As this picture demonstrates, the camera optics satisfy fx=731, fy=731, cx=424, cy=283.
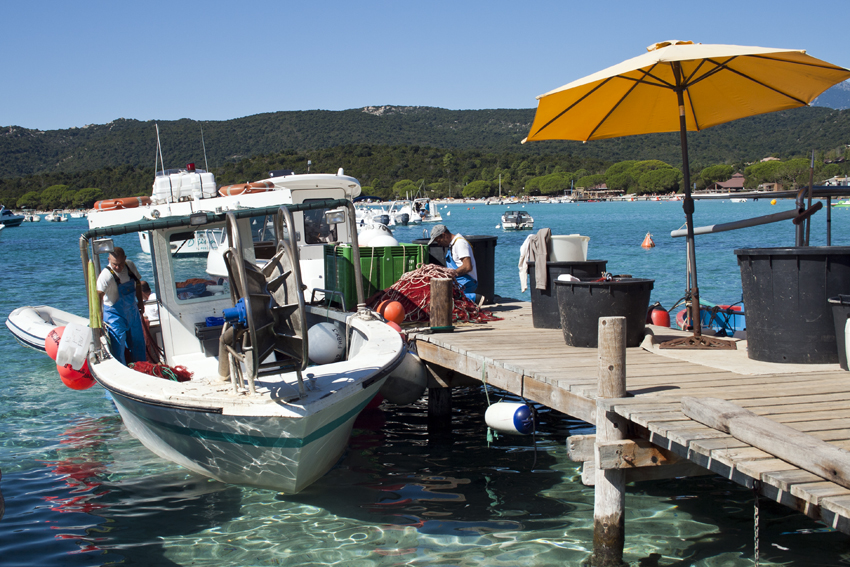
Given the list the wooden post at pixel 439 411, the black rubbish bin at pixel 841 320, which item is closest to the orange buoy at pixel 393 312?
the wooden post at pixel 439 411

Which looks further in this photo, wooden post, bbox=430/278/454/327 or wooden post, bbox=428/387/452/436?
wooden post, bbox=428/387/452/436

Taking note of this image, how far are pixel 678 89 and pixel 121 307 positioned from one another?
6369 mm

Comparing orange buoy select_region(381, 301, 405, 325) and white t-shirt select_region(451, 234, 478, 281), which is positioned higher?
white t-shirt select_region(451, 234, 478, 281)

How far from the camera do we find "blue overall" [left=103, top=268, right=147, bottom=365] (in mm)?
8203

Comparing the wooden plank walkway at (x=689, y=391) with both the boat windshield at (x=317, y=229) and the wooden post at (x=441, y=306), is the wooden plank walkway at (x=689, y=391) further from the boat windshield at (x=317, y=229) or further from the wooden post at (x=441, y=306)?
the boat windshield at (x=317, y=229)

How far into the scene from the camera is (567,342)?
7426 millimetres

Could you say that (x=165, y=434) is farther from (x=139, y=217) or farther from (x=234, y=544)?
(x=139, y=217)

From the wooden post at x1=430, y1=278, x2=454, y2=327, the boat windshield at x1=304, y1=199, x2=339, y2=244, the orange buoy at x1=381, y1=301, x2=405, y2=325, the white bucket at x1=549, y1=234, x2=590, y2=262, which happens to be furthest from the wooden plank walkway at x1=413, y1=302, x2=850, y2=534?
the boat windshield at x1=304, y1=199, x2=339, y2=244

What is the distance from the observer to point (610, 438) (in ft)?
16.9

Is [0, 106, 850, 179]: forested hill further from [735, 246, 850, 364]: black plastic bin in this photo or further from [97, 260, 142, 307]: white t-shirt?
[735, 246, 850, 364]: black plastic bin

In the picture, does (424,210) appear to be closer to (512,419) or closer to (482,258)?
(482,258)

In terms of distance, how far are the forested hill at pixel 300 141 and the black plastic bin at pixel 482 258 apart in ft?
419

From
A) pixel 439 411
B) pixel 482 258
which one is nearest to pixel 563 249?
pixel 482 258

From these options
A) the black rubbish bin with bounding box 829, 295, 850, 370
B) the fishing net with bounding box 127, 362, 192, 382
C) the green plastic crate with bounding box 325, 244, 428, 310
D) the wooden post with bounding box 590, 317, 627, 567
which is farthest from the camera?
the green plastic crate with bounding box 325, 244, 428, 310
